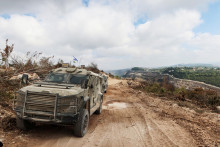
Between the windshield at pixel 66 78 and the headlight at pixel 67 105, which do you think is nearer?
the headlight at pixel 67 105

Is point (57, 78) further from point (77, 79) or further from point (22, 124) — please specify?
point (22, 124)

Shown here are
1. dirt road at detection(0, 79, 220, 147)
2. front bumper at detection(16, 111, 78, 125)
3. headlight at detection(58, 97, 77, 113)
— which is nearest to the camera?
front bumper at detection(16, 111, 78, 125)

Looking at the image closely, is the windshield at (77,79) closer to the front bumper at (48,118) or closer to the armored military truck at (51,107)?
the armored military truck at (51,107)

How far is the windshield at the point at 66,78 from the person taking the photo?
6.57m

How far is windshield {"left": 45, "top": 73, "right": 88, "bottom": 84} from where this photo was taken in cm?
657

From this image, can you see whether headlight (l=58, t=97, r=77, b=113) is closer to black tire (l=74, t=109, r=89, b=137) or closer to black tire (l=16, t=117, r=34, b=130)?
black tire (l=74, t=109, r=89, b=137)

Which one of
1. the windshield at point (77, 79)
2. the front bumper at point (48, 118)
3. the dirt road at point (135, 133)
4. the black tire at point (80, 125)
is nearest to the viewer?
the front bumper at point (48, 118)

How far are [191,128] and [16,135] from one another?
625 cm

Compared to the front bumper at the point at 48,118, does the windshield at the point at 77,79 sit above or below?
above

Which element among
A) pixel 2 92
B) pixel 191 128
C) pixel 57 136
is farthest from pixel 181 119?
pixel 2 92

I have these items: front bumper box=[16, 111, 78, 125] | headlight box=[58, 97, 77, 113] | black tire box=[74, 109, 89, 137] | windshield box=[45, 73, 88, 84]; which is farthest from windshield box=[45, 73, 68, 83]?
front bumper box=[16, 111, 78, 125]

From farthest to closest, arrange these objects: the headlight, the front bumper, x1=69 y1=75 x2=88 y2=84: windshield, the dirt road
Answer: x1=69 y1=75 x2=88 y2=84: windshield, the dirt road, the headlight, the front bumper

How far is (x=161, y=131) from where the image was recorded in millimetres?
6367

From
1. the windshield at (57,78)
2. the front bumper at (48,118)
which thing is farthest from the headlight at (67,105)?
the windshield at (57,78)
